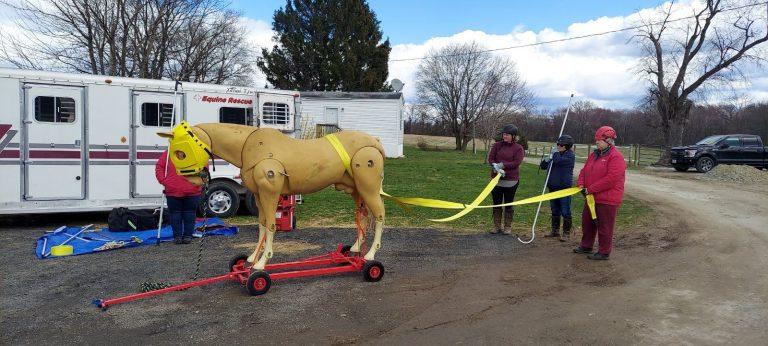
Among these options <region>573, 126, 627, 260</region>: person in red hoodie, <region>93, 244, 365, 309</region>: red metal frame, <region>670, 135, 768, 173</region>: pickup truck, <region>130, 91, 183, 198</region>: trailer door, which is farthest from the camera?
<region>670, 135, 768, 173</region>: pickup truck

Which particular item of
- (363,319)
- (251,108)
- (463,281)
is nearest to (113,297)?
(363,319)

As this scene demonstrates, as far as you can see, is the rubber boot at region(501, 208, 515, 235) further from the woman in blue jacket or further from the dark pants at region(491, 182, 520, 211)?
the woman in blue jacket

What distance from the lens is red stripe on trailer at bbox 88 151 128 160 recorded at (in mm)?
9266

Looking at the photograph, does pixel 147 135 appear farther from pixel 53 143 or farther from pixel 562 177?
pixel 562 177

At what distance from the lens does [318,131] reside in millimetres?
28125

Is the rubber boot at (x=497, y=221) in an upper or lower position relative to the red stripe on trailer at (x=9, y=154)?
lower

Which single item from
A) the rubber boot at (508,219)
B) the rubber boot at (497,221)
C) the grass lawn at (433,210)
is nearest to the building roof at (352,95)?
the grass lawn at (433,210)

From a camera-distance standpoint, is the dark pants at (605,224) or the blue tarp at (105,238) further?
the blue tarp at (105,238)

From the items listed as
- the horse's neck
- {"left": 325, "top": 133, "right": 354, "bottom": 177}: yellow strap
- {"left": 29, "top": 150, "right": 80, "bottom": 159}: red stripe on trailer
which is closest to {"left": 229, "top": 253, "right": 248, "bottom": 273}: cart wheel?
the horse's neck

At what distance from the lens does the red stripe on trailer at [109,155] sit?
9.27 metres

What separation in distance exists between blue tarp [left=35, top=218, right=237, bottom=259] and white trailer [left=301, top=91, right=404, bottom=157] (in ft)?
69.8

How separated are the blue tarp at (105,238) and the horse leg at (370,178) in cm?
349

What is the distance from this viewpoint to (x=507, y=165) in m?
8.51

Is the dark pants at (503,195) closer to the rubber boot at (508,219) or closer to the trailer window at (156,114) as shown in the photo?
the rubber boot at (508,219)
